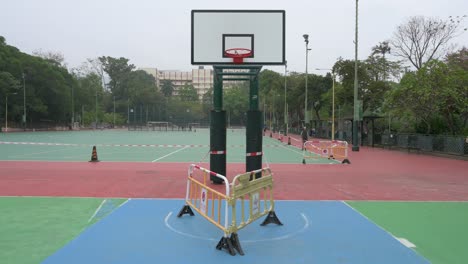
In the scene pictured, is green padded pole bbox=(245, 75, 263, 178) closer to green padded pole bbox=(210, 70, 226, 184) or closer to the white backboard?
green padded pole bbox=(210, 70, 226, 184)

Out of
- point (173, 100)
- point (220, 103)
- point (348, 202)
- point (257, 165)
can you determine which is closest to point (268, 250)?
point (348, 202)

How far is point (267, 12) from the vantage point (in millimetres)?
12156

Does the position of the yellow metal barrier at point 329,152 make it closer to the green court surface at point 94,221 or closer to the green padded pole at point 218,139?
the green padded pole at point 218,139

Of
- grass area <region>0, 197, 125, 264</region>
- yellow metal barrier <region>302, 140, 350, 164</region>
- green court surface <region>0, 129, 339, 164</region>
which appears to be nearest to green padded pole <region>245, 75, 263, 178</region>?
green court surface <region>0, 129, 339, 164</region>

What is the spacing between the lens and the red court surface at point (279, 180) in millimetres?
10992

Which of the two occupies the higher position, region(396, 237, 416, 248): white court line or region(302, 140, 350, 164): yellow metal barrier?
region(302, 140, 350, 164): yellow metal barrier

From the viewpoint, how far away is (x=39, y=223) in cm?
766

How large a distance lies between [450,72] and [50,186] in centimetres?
2383

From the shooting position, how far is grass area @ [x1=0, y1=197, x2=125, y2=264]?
6.05 metres

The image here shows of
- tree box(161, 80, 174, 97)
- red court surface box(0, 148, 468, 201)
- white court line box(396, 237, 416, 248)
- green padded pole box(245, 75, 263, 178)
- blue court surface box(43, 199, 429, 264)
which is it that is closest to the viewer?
blue court surface box(43, 199, 429, 264)

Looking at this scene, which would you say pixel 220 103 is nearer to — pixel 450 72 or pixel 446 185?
pixel 446 185

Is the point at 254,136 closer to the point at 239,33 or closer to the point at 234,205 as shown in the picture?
the point at 239,33

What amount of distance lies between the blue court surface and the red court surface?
2.57 metres

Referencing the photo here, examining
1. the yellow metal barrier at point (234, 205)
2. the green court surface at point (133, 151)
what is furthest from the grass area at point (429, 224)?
the green court surface at point (133, 151)
